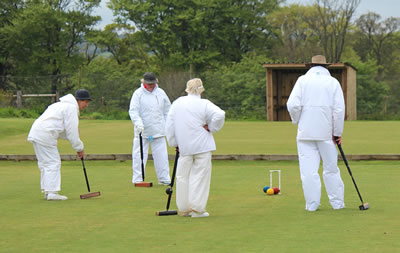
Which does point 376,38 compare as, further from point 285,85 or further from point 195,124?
point 195,124

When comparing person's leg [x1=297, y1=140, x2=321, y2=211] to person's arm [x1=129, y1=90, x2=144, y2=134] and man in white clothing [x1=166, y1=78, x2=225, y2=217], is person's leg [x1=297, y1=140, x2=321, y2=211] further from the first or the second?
person's arm [x1=129, y1=90, x2=144, y2=134]

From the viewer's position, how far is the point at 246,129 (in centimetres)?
2216

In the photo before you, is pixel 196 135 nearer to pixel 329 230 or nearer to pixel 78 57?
pixel 329 230

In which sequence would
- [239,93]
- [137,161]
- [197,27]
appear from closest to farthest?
1. [137,161]
2. [239,93]
3. [197,27]

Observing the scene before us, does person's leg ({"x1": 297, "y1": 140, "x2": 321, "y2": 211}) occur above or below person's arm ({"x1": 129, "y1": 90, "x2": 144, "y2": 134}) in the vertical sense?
below

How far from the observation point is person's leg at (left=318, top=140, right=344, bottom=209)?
7633mm

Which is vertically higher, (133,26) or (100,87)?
(133,26)

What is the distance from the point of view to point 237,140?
17844 millimetres

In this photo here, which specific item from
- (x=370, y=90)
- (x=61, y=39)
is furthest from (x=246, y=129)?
(x=61, y=39)

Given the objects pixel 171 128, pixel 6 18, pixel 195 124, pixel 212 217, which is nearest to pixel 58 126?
pixel 171 128

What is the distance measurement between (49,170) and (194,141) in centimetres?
218

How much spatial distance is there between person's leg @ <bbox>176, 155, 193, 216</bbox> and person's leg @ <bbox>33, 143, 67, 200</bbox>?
1880mm

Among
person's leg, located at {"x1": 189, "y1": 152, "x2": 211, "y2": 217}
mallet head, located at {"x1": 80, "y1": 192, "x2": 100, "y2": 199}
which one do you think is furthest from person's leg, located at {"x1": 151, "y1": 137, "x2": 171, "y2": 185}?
person's leg, located at {"x1": 189, "y1": 152, "x2": 211, "y2": 217}

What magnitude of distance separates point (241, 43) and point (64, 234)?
46.9m
